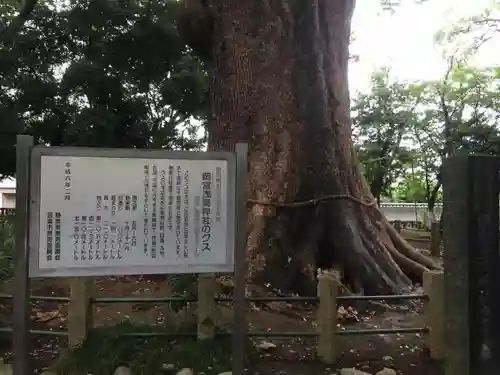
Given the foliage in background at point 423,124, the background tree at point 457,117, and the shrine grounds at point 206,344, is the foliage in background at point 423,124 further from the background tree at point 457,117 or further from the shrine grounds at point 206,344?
the shrine grounds at point 206,344

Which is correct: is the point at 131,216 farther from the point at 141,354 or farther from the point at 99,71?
the point at 99,71

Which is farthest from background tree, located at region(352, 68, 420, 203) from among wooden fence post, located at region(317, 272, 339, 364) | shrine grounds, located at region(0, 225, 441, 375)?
wooden fence post, located at region(317, 272, 339, 364)

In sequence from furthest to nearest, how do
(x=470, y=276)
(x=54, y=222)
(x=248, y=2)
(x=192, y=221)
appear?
(x=248, y=2)
(x=192, y=221)
(x=54, y=222)
(x=470, y=276)

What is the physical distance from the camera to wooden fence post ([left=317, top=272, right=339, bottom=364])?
4.74 meters

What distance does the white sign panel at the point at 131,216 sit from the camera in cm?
362

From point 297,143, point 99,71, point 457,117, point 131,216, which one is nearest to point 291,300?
point 131,216

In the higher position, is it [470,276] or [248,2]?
[248,2]

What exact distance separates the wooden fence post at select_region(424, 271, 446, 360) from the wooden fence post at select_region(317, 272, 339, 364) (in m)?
0.91

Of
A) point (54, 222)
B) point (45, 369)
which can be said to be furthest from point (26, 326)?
point (45, 369)

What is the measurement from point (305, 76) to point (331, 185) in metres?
1.61

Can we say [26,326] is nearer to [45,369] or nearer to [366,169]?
[45,369]

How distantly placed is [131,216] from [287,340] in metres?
2.40

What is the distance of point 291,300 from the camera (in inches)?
187

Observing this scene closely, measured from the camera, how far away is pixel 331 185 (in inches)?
290
